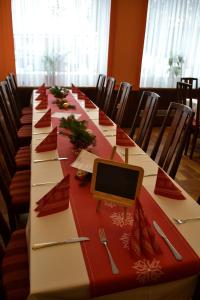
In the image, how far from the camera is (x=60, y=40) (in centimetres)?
418

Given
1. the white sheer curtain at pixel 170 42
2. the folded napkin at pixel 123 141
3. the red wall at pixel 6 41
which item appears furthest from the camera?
the white sheer curtain at pixel 170 42

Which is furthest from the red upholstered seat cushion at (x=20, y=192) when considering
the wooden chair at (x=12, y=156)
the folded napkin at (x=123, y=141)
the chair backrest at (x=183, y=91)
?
the chair backrest at (x=183, y=91)

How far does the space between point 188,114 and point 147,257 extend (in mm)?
959

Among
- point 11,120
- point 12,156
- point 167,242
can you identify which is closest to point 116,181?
point 167,242

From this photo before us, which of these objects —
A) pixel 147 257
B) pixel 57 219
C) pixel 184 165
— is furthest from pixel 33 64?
pixel 147 257

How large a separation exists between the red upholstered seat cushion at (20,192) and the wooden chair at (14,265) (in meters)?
0.28

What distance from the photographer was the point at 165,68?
187 inches

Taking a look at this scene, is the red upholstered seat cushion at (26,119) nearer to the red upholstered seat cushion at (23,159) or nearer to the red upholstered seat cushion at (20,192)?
the red upholstered seat cushion at (23,159)

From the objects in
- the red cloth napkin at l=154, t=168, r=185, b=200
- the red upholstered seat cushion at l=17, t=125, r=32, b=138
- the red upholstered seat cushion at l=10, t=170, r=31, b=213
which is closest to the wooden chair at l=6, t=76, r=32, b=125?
the red upholstered seat cushion at l=17, t=125, r=32, b=138

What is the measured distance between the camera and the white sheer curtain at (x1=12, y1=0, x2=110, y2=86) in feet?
13.0

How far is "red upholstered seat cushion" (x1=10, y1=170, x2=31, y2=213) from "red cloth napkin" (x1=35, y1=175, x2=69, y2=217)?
60 cm

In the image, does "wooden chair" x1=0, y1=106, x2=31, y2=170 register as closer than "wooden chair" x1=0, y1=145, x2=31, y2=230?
No

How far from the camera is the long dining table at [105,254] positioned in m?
0.75

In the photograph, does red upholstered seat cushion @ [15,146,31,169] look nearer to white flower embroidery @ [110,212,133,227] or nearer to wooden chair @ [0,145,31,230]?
wooden chair @ [0,145,31,230]
